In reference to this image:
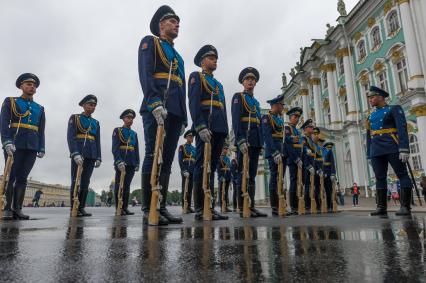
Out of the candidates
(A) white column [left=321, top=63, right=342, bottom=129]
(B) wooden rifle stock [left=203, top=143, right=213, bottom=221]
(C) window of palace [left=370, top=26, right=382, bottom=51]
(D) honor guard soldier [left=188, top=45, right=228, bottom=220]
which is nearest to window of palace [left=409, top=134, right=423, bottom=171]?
(C) window of palace [left=370, top=26, right=382, bottom=51]

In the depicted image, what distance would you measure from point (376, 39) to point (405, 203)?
21.8 m

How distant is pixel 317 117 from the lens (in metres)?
31.1

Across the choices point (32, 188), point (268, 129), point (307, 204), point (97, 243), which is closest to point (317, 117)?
point (307, 204)

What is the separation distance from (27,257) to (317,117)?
31.3 m

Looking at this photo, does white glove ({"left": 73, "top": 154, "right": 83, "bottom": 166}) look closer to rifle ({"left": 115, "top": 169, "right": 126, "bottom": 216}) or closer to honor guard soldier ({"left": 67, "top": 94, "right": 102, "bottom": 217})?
honor guard soldier ({"left": 67, "top": 94, "right": 102, "bottom": 217})

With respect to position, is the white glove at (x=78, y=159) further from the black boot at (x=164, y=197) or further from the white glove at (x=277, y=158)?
the white glove at (x=277, y=158)

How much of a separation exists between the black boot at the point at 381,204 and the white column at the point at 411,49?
16.3 m

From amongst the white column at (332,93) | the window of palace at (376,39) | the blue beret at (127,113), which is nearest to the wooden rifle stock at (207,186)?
the blue beret at (127,113)

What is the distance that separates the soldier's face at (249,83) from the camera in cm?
633

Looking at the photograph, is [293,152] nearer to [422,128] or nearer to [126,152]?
[126,152]

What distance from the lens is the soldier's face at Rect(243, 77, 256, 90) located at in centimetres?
633

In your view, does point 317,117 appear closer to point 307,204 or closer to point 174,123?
point 307,204

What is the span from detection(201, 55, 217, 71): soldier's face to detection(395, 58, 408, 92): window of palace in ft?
64.2

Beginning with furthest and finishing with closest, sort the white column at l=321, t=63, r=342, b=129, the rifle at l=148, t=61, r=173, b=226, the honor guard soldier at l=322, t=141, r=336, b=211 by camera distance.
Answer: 1. the white column at l=321, t=63, r=342, b=129
2. the honor guard soldier at l=322, t=141, r=336, b=211
3. the rifle at l=148, t=61, r=173, b=226
